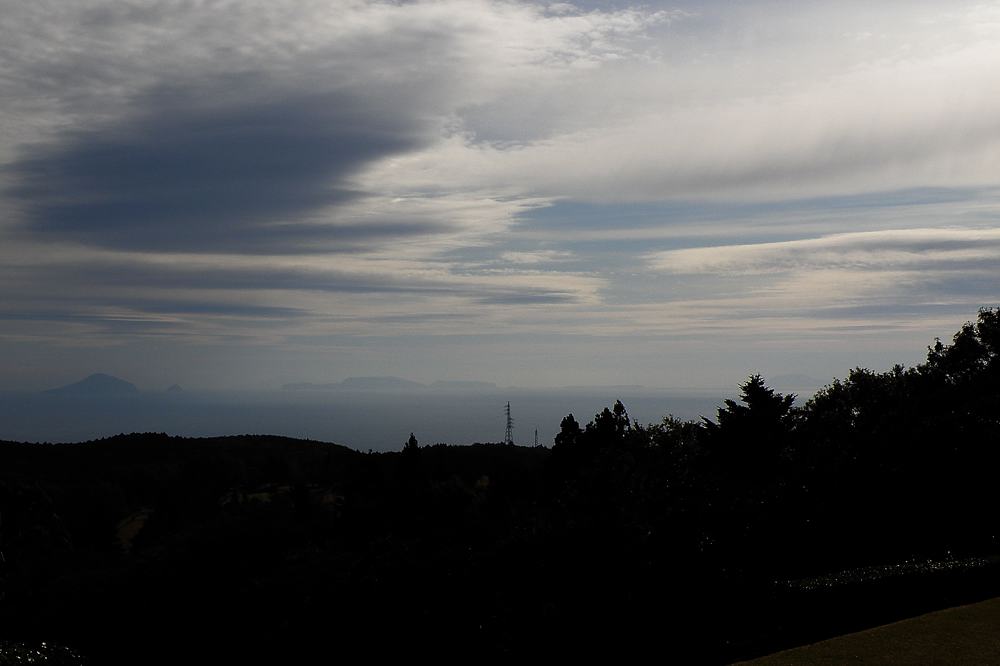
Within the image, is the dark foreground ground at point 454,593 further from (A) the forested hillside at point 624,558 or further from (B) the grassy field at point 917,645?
(B) the grassy field at point 917,645

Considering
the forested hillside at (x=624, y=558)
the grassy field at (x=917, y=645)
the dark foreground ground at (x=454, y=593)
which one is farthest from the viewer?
the forested hillside at (x=624, y=558)

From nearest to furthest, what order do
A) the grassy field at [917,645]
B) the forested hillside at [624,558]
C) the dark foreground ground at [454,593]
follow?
the grassy field at [917,645], the dark foreground ground at [454,593], the forested hillside at [624,558]

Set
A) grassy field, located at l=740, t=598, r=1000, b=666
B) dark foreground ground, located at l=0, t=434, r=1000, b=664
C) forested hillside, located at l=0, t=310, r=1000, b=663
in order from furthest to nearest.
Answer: forested hillside, located at l=0, t=310, r=1000, b=663 < dark foreground ground, located at l=0, t=434, r=1000, b=664 < grassy field, located at l=740, t=598, r=1000, b=666

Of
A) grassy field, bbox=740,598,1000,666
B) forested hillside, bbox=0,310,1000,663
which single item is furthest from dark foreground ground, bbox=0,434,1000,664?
grassy field, bbox=740,598,1000,666

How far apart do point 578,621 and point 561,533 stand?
3.30 metres

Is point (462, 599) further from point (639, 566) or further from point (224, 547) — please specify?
point (224, 547)

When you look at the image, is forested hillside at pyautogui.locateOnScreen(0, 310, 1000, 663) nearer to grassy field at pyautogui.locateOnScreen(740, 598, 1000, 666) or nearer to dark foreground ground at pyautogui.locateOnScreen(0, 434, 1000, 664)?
dark foreground ground at pyautogui.locateOnScreen(0, 434, 1000, 664)

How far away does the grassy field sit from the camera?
1210cm

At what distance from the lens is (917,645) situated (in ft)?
41.7

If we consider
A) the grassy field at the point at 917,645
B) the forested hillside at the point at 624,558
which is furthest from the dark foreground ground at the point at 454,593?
the grassy field at the point at 917,645

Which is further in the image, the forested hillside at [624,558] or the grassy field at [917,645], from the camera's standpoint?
the forested hillside at [624,558]

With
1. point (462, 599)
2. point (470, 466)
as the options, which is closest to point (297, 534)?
point (462, 599)

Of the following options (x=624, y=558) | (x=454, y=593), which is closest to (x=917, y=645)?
(x=624, y=558)

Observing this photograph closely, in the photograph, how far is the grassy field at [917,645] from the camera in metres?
12.1
